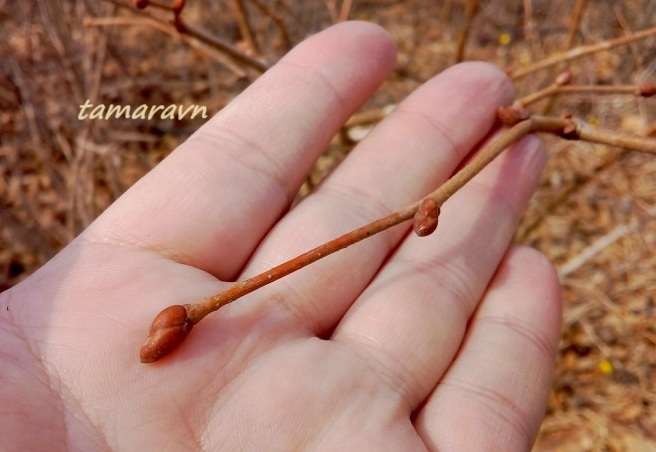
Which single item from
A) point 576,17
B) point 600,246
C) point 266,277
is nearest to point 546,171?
point 600,246

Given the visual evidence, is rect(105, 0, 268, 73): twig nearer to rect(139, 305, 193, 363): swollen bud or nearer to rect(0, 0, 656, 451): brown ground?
rect(0, 0, 656, 451): brown ground

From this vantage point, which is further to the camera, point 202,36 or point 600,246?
point 600,246

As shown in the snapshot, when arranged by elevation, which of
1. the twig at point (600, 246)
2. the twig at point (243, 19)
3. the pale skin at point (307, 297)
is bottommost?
the twig at point (600, 246)

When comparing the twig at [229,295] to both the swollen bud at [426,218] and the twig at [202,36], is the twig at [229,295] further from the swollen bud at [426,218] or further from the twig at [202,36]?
the twig at [202,36]

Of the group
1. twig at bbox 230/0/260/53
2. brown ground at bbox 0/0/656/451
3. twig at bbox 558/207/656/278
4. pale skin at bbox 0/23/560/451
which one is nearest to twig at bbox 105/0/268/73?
brown ground at bbox 0/0/656/451

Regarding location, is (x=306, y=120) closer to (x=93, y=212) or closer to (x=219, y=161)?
(x=219, y=161)

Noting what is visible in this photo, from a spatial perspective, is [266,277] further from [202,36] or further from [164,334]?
[202,36]

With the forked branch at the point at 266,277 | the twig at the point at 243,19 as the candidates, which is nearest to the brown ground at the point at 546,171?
the twig at the point at 243,19
